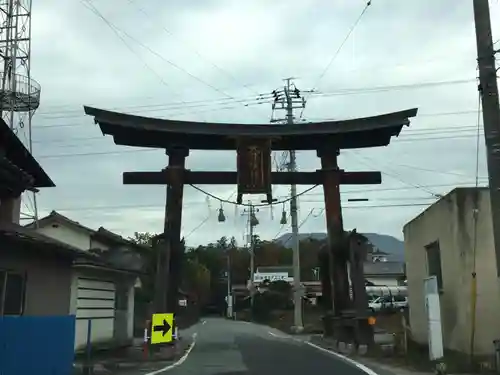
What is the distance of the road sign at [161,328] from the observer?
67.4 ft

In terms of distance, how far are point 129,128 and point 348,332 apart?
11.4 metres

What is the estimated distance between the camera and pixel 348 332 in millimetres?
24297

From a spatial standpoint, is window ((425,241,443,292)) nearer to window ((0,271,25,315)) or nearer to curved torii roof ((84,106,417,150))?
curved torii roof ((84,106,417,150))

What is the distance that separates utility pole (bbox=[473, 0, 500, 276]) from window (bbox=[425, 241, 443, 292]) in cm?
712

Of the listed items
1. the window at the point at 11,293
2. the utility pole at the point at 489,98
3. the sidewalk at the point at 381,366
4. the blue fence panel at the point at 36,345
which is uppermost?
the utility pole at the point at 489,98

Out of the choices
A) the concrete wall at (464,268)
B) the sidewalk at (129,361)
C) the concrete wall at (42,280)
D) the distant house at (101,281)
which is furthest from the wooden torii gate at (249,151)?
the concrete wall at (42,280)

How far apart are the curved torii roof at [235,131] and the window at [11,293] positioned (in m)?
9.84

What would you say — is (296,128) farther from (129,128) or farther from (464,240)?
(464,240)

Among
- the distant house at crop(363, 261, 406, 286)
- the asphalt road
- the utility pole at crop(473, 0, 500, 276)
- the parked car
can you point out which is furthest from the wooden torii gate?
the distant house at crop(363, 261, 406, 286)

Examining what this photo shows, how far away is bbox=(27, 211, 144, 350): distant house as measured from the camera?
68.3ft

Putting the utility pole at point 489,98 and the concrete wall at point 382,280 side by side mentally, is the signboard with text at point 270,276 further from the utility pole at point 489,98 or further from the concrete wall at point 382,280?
the utility pole at point 489,98

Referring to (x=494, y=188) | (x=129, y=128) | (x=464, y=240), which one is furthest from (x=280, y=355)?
(x=494, y=188)

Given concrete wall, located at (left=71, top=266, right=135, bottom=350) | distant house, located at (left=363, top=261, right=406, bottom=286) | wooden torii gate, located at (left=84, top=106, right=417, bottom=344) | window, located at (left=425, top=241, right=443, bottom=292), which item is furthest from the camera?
distant house, located at (left=363, top=261, right=406, bottom=286)

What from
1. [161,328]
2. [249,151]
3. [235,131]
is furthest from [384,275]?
[161,328]
